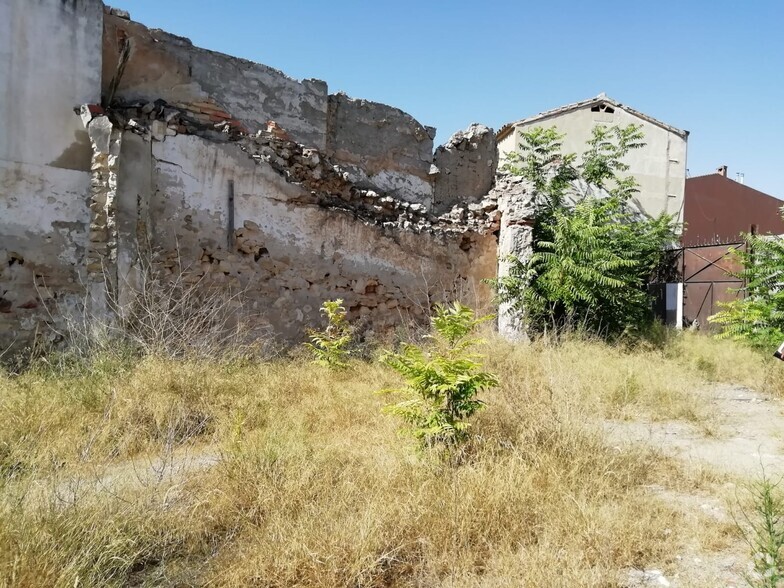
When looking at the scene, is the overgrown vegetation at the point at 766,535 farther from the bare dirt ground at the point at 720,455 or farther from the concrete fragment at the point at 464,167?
the concrete fragment at the point at 464,167

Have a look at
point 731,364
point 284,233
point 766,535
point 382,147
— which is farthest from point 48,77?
point 731,364

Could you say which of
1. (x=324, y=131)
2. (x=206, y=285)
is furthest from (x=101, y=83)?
(x=324, y=131)

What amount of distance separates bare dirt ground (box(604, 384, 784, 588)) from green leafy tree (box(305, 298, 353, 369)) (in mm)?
3201

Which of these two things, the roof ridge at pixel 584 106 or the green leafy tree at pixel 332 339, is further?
the roof ridge at pixel 584 106

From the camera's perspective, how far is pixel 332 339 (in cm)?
693

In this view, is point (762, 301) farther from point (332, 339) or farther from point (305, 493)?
point (305, 493)

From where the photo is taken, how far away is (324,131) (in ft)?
30.8

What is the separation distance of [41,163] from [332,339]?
12.9 ft

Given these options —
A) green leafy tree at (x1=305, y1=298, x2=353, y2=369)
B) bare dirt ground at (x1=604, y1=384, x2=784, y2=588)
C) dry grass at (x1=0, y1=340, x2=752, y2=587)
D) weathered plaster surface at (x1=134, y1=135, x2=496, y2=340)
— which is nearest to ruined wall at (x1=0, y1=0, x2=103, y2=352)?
weathered plaster surface at (x1=134, y1=135, x2=496, y2=340)

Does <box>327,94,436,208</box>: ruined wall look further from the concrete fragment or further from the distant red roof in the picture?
the distant red roof

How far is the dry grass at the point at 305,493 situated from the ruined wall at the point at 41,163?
1296 mm

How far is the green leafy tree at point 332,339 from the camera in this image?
6.60 metres

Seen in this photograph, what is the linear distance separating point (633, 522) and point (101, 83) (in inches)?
285

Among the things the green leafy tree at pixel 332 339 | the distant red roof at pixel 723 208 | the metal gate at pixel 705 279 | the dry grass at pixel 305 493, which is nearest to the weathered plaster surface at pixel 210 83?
the green leafy tree at pixel 332 339
